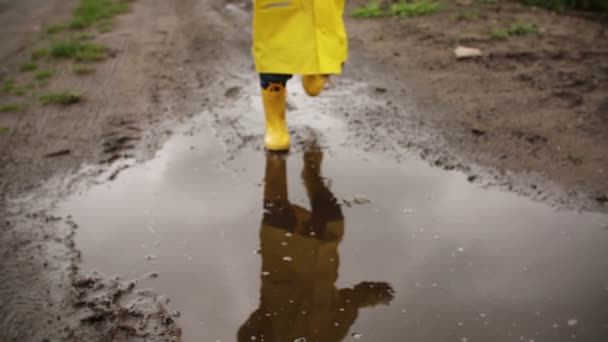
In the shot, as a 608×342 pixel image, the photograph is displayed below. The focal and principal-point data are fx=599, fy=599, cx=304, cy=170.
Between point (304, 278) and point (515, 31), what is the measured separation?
4.07m

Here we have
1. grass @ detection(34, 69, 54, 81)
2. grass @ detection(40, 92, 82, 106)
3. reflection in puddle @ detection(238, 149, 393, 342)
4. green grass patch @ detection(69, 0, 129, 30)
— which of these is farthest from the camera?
green grass patch @ detection(69, 0, 129, 30)

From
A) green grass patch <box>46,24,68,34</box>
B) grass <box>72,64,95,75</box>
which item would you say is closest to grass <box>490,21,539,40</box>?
grass <box>72,64,95,75</box>

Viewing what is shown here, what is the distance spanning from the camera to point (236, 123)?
4062 millimetres

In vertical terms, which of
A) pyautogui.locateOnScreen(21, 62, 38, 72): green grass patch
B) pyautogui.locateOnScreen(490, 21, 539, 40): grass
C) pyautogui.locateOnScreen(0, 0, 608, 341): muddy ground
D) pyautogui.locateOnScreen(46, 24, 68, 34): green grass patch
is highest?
pyautogui.locateOnScreen(46, 24, 68, 34): green grass patch

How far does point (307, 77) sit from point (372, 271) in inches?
54.9

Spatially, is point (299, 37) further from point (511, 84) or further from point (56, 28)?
point (56, 28)

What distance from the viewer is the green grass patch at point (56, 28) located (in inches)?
256

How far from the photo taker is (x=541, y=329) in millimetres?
2209

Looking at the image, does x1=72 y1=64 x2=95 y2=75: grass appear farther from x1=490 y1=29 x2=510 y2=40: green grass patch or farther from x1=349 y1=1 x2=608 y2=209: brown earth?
x1=490 y1=29 x2=510 y2=40: green grass patch

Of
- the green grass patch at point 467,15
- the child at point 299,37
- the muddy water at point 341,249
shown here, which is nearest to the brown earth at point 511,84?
the green grass patch at point 467,15

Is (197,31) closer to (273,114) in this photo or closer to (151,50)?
(151,50)

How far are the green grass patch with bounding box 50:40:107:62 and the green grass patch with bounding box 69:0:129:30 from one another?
0.98 metres

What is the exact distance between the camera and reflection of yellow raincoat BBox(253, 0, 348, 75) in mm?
3191

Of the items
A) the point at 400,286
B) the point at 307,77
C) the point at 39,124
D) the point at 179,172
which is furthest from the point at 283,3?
the point at 39,124
